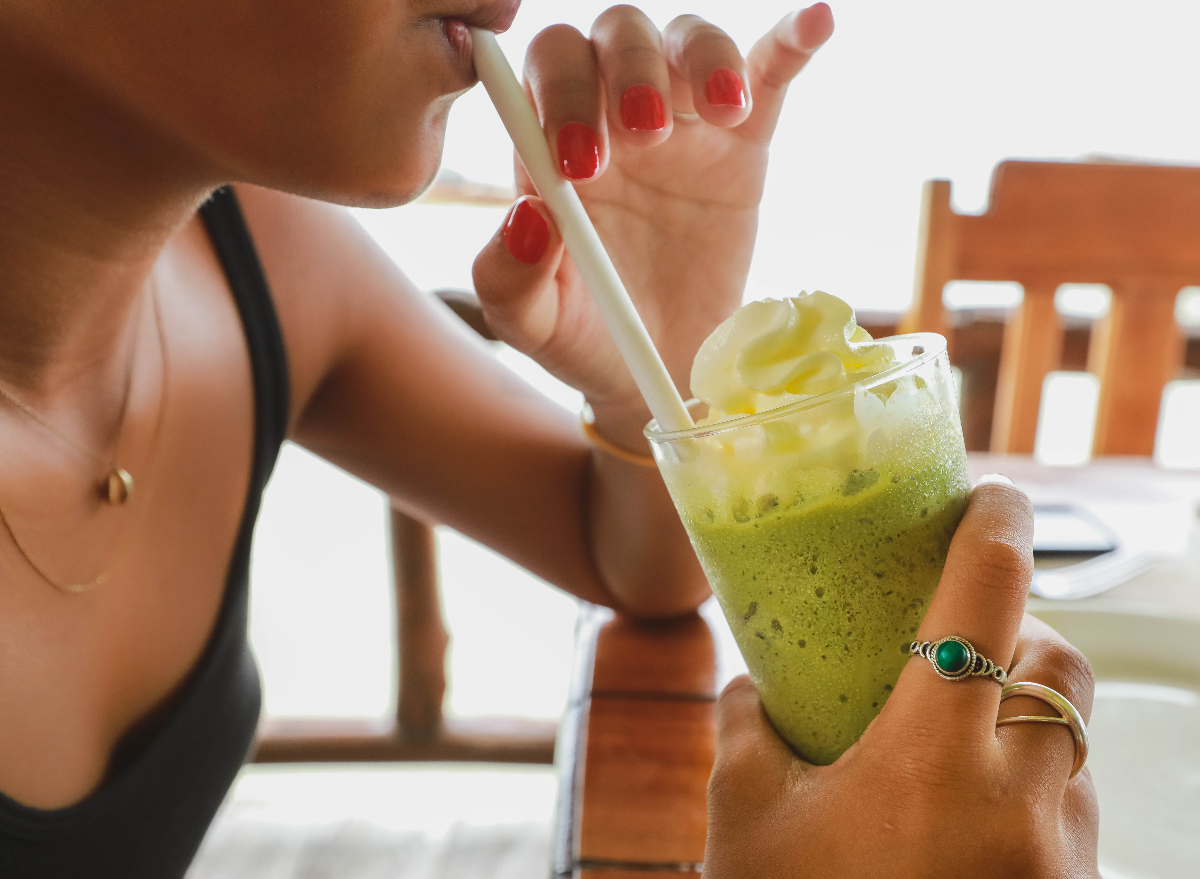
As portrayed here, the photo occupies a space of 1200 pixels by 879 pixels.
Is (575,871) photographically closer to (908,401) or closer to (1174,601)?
(908,401)

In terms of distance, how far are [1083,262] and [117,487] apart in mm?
1892

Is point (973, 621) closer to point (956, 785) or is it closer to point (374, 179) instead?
point (956, 785)

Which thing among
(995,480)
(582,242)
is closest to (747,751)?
(995,480)

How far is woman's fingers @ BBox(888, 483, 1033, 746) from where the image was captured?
532 millimetres

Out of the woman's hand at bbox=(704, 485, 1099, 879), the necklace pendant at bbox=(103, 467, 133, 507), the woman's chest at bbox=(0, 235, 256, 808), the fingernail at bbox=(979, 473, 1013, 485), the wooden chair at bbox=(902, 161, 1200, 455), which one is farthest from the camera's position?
the wooden chair at bbox=(902, 161, 1200, 455)

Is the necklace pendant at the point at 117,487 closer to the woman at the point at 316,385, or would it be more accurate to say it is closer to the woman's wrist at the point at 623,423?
the woman at the point at 316,385

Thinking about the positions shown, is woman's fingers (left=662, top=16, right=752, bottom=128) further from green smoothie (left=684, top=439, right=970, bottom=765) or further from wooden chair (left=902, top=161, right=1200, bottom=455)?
wooden chair (left=902, top=161, right=1200, bottom=455)

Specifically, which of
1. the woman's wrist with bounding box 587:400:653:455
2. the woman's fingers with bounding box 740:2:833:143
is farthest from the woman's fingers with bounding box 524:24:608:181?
the woman's wrist with bounding box 587:400:653:455

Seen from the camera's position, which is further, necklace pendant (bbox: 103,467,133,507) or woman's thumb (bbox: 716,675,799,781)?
necklace pendant (bbox: 103,467,133,507)

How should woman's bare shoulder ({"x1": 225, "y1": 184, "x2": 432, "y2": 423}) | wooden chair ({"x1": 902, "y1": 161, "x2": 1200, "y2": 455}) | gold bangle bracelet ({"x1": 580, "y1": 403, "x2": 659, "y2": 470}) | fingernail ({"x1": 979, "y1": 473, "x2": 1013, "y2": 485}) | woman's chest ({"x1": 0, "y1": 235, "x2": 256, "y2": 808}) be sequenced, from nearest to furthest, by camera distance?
fingernail ({"x1": 979, "y1": 473, "x2": 1013, "y2": 485}) → woman's chest ({"x1": 0, "y1": 235, "x2": 256, "y2": 808}) → gold bangle bracelet ({"x1": 580, "y1": 403, "x2": 659, "y2": 470}) → woman's bare shoulder ({"x1": 225, "y1": 184, "x2": 432, "y2": 423}) → wooden chair ({"x1": 902, "y1": 161, "x2": 1200, "y2": 455})

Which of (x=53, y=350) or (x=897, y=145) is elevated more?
(x=897, y=145)

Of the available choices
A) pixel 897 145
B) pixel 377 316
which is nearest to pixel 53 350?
pixel 377 316

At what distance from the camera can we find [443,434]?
1334mm

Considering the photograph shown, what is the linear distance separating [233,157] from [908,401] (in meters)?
0.53
